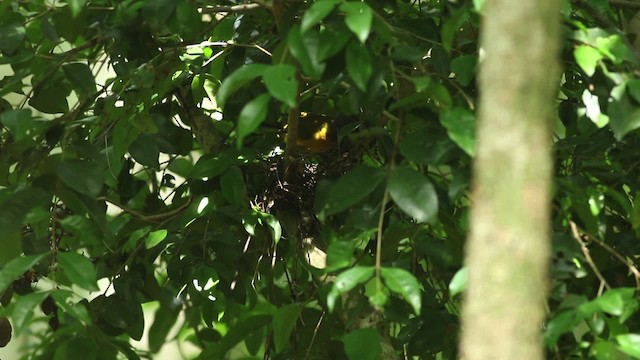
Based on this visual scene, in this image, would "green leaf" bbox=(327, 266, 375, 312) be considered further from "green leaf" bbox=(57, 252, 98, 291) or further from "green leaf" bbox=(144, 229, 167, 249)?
"green leaf" bbox=(144, 229, 167, 249)

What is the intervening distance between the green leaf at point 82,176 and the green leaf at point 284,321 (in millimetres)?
235

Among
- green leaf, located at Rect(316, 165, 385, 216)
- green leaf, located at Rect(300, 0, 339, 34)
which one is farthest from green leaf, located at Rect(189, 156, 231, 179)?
green leaf, located at Rect(300, 0, 339, 34)

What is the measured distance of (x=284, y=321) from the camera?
1.03 meters

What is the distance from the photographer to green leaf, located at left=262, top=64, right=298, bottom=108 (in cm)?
79

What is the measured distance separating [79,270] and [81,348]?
0.18m

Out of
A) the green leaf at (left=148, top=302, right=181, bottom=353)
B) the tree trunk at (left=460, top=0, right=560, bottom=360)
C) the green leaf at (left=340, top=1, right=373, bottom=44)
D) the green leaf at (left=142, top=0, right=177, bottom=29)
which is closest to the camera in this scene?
the tree trunk at (left=460, top=0, right=560, bottom=360)

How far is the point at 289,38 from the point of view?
820 mm

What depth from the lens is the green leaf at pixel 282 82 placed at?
0.79m

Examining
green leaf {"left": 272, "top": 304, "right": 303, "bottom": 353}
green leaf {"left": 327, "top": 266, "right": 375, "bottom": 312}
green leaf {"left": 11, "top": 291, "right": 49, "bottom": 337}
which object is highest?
green leaf {"left": 327, "top": 266, "right": 375, "bottom": 312}

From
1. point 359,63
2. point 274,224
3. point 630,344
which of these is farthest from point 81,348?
point 630,344

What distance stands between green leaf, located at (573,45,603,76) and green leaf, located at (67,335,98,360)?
571 mm

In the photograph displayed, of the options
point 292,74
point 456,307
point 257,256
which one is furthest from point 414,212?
point 257,256

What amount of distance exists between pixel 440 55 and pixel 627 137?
0.80 ft

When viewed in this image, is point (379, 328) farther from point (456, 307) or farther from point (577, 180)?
point (577, 180)
